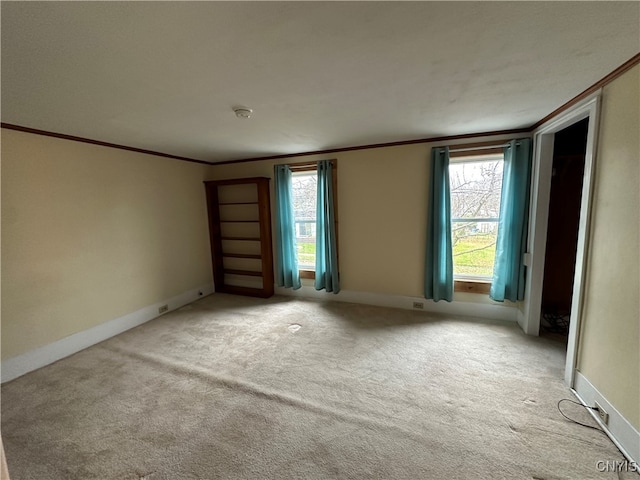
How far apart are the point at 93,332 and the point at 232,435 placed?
2.31 meters

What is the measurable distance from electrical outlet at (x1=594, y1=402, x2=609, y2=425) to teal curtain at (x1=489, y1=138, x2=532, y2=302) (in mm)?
1354

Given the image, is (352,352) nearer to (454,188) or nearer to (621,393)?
(621,393)

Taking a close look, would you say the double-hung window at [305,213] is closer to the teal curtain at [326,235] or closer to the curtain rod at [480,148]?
the teal curtain at [326,235]

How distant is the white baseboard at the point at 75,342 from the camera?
230cm

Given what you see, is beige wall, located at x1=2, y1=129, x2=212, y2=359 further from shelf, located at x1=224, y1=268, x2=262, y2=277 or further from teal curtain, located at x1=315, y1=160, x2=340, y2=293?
teal curtain, located at x1=315, y1=160, x2=340, y2=293

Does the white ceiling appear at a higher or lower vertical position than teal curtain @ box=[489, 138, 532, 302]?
higher

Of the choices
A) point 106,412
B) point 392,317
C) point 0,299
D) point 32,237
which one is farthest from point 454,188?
point 0,299

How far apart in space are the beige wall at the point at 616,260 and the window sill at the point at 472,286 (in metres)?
1.32

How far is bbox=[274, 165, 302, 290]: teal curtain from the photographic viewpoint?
3916mm

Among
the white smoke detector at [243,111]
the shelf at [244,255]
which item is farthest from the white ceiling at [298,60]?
the shelf at [244,255]

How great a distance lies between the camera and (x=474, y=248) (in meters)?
3.28

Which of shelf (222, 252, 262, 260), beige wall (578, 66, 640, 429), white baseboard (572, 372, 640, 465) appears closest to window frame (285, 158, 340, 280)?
shelf (222, 252, 262, 260)

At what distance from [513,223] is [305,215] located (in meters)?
2.71

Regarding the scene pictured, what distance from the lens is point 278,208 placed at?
3990 mm
